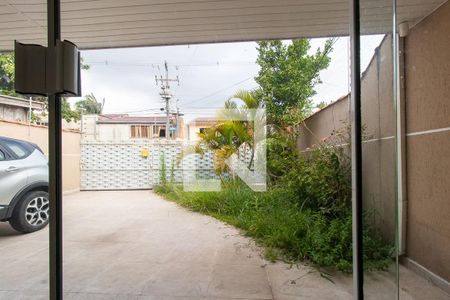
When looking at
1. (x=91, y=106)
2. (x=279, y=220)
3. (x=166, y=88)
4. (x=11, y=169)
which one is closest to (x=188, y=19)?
(x=166, y=88)

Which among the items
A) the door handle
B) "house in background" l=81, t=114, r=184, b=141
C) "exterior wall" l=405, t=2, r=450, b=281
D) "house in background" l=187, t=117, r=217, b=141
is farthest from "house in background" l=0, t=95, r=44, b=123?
"exterior wall" l=405, t=2, r=450, b=281

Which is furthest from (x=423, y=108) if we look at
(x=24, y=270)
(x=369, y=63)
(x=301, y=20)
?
(x=24, y=270)

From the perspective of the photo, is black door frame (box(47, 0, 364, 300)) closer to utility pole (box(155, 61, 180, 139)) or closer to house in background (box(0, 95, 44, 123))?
house in background (box(0, 95, 44, 123))

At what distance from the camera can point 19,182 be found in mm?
1525

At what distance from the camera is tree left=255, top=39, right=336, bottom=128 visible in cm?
237

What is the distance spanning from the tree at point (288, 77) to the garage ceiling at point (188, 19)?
0.15m

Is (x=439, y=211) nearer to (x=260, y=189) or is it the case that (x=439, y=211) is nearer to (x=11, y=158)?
(x=260, y=189)

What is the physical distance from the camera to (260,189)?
10.1ft

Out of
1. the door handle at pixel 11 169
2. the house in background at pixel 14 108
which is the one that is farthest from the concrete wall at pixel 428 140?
the door handle at pixel 11 169

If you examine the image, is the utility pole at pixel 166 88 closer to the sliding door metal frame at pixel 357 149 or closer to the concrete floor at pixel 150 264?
the concrete floor at pixel 150 264

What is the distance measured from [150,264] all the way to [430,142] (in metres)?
2.08

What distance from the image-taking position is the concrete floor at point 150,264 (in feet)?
5.19

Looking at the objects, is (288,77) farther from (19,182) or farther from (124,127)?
(19,182)

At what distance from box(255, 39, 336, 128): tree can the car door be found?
1874mm
